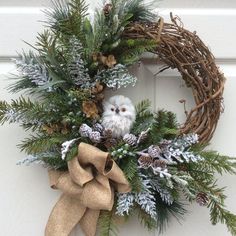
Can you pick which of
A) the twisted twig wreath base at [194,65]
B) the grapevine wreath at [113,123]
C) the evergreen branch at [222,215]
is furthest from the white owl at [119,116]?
the evergreen branch at [222,215]

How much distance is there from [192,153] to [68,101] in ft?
0.90

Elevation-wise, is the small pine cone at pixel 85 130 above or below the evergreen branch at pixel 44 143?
above

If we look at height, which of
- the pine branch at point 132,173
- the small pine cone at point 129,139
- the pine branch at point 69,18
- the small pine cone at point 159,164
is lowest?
the pine branch at point 132,173

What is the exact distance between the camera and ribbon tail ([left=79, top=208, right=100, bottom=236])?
941 mm

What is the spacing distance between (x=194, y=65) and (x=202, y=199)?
0.28m

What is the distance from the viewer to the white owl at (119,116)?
90cm

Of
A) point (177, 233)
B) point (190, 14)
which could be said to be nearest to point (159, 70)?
point (190, 14)

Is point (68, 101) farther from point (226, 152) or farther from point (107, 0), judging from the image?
point (226, 152)

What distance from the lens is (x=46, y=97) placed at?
3.08 feet

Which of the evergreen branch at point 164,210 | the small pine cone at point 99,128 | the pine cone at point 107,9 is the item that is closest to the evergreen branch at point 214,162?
the evergreen branch at point 164,210

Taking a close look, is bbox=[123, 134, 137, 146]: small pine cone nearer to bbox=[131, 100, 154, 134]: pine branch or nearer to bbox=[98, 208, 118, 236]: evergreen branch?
bbox=[131, 100, 154, 134]: pine branch

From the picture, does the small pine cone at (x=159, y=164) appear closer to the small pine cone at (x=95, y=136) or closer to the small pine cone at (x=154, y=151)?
the small pine cone at (x=154, y=151)

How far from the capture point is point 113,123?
2.95ft

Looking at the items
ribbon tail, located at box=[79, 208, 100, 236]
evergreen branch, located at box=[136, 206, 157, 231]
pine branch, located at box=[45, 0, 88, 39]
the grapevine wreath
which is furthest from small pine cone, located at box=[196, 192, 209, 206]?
pine branch, located at box=[45, 0, 88, 39]
